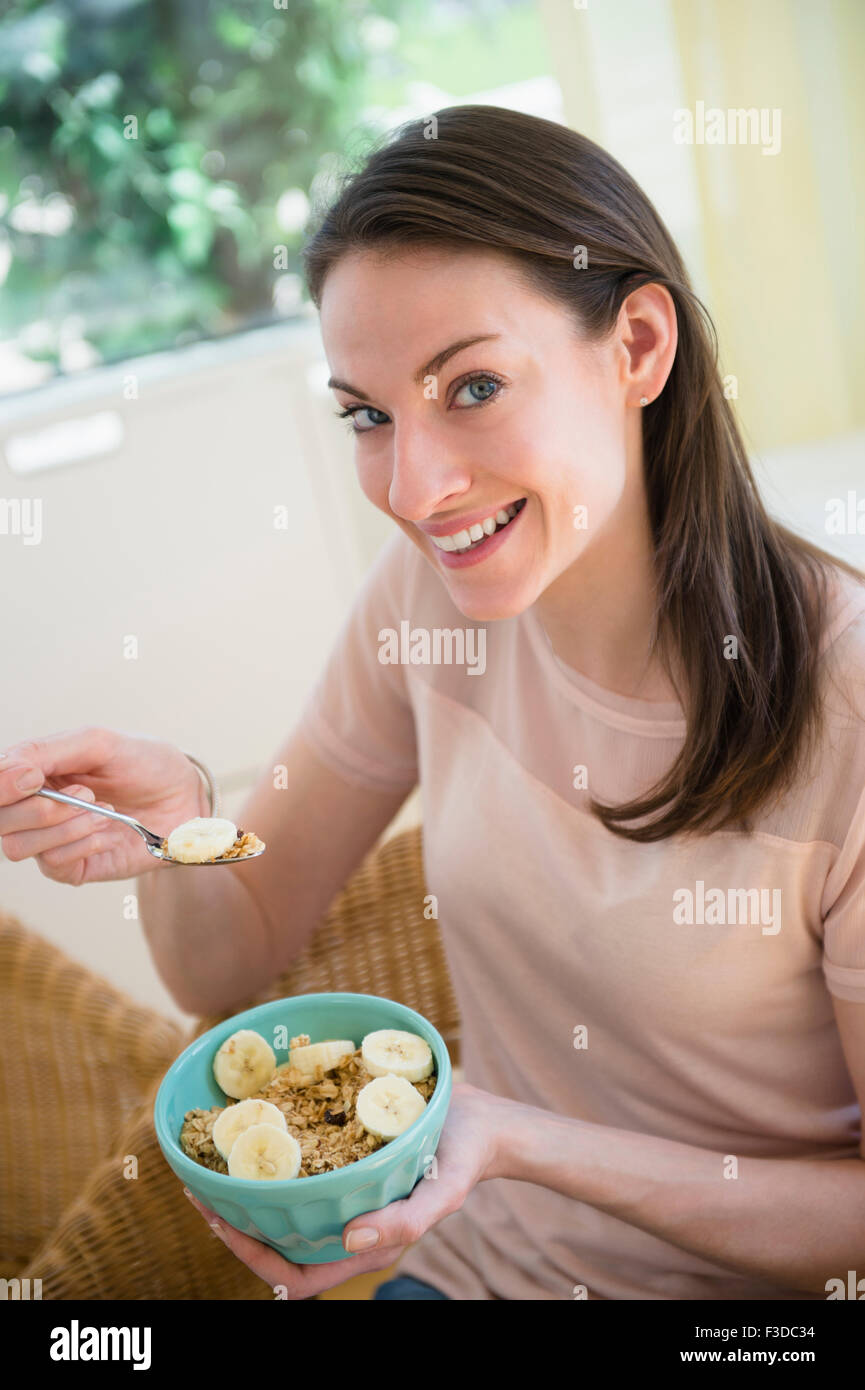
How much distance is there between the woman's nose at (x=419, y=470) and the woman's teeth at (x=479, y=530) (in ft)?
0.19

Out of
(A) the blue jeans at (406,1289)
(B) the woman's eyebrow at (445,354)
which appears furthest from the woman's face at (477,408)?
(A) the blue jeans at (406,1289)

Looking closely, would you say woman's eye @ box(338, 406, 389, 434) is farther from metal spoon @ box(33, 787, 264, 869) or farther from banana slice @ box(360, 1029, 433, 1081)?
banana slice @ box(360, 1029, 433, 1081)

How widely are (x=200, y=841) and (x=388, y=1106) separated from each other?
0.74ft

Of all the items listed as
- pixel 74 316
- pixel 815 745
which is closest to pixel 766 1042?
pixel 815 745

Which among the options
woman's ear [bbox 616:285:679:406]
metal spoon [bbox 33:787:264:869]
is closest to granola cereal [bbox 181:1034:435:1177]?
metal spoon [bbox 33:787:264:869]

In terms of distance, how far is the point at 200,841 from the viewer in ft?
2.73

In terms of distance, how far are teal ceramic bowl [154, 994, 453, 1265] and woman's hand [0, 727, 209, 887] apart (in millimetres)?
176

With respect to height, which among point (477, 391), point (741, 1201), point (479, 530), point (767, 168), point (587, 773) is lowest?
point (741, 1201)

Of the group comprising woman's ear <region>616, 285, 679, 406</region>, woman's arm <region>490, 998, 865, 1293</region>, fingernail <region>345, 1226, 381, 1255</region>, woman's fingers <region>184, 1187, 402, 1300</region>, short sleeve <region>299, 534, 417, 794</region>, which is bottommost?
woman's arm <region>490, 998, 865, 1293</region>

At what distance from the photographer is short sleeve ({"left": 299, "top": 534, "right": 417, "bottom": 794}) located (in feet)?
3.94

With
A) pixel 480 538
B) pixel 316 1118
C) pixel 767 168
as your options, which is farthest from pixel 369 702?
pixel 767 168

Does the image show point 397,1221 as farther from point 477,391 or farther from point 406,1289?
point 477,391

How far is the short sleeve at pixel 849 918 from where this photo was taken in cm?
87
